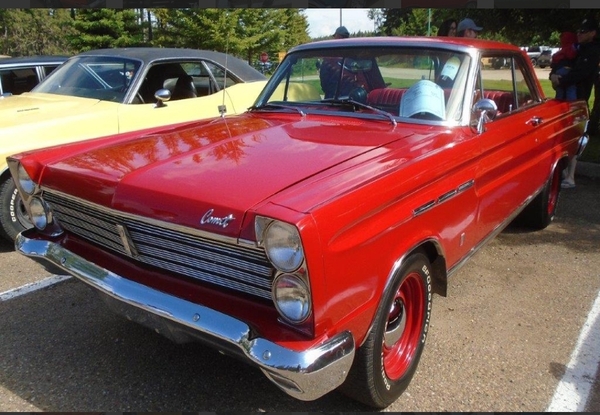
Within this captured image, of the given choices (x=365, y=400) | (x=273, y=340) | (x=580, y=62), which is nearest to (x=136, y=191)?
(x=273, y=340)

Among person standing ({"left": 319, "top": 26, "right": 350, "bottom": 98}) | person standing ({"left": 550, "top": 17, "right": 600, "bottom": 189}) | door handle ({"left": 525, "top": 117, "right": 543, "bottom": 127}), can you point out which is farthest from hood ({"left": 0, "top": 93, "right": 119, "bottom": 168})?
Answer: person standing ({"left": 550, "top": 17, "right": 600, "bottom": 189})

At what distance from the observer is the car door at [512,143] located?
10.7 feet

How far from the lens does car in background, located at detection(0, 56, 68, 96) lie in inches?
252

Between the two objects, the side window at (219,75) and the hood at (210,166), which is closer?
the hood at (210,166)

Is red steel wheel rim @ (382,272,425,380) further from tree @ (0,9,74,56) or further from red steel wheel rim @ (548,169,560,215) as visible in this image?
tree @ (0,9,74,56)

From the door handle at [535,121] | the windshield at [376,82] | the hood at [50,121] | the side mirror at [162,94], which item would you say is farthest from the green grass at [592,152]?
the hood at [50,121]

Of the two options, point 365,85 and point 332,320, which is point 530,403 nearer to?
point 332,320

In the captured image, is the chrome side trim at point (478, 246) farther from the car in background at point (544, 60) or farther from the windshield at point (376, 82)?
the car in background at point (544, 60)

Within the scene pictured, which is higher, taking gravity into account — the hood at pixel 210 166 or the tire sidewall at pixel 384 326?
the hood at pixel 210 166

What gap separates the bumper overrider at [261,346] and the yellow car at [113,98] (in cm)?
203

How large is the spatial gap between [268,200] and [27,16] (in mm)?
37497

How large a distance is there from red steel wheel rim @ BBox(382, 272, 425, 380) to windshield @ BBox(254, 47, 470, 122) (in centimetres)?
105

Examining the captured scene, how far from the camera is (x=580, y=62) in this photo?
21.5 ft

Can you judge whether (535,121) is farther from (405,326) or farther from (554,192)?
(405,326)
